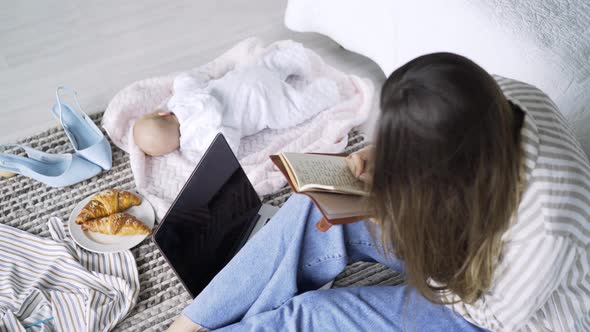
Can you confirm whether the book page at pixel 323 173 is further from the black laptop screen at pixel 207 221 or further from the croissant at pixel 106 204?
the croissant at pixel 106 204

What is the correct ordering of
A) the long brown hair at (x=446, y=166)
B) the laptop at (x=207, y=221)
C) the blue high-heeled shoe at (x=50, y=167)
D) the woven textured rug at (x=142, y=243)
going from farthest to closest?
the blue high-heeled shoe at (x=50, y=167)
the woven textured rug at (x=142, y=243)
the laptop at (x=207, y=221)
the long brown hair at (x=446, y=166)

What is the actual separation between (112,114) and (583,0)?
49.3 inches

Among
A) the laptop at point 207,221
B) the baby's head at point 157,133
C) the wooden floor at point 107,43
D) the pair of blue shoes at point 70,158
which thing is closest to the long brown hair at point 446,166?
the laptop at point 207,221

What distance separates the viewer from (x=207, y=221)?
108cm

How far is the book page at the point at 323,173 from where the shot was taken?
790mm

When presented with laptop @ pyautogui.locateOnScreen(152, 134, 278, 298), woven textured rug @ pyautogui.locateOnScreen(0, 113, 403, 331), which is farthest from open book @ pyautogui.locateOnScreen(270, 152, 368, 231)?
woven textured rug @ pyautogui.locateOnScreen(0, 113, 403, 331)

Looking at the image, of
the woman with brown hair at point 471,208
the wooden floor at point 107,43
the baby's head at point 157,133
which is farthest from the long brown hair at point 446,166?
the wooden floor at point 107,43

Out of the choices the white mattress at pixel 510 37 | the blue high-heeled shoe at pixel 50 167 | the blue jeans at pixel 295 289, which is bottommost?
the blue jeans at pixel 295 289

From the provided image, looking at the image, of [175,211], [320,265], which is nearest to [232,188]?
[175,211]

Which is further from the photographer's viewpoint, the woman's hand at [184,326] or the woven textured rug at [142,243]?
the woven textured rug at [142,243]

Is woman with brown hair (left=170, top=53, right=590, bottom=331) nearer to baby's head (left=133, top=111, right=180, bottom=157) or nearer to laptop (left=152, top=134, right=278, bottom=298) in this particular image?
laptop (left=152, top=134, right=278, bottom=298)

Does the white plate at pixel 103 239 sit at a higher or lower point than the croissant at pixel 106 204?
lower

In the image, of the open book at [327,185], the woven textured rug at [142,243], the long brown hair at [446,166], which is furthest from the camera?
the woven textured rug at [142,243]

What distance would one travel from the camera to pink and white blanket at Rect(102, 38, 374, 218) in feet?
4.45
